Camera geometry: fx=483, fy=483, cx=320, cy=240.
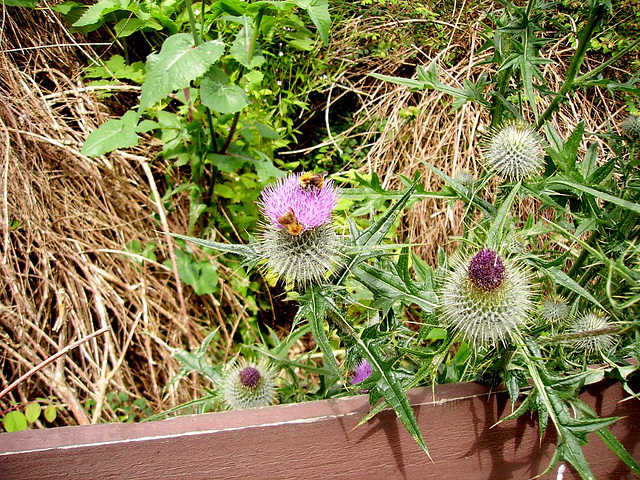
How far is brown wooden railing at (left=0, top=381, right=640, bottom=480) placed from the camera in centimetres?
102

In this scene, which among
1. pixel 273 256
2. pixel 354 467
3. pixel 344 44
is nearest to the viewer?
pixel 354 467

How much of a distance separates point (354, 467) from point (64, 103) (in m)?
2.74

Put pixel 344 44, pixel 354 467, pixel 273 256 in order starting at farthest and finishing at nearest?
pixel 344 44, pixel 273 256, pixel 354 467

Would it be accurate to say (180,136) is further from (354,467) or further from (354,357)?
(354,467)

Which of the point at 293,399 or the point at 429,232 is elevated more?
the point at 429,232

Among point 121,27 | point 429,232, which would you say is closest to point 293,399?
point 429,232

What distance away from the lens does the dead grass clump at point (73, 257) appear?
222 cm

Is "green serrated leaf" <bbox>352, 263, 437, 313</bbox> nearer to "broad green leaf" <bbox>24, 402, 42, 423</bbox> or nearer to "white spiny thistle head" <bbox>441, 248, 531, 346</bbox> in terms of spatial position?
"white spiny thistle head" <bbox>441, 248, 531, 346</bbox>

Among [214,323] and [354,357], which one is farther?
[214,323]

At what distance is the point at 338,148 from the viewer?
306 centimetres

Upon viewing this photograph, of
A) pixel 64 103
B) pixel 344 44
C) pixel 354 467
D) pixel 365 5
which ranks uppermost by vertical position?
pixel 365 5

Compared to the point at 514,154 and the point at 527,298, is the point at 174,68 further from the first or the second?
the point at 527,298

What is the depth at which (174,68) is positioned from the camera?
6.68 feet

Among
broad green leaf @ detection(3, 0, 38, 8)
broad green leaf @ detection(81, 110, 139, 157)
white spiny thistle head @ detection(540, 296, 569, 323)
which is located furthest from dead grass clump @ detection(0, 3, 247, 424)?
white spiny thistle head @ detection(540, 296, 569, 323)
